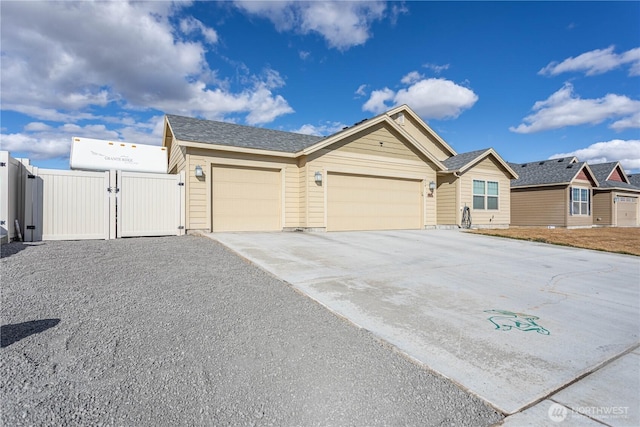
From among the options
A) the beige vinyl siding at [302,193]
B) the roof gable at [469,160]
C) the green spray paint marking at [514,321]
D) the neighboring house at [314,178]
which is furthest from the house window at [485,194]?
the green spray paint marking at [514,321]

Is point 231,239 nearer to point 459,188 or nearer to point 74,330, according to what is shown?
point 74,330

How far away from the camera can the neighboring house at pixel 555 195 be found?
18.9 metres

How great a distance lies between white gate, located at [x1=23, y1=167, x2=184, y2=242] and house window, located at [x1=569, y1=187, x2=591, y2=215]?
22.3 metres

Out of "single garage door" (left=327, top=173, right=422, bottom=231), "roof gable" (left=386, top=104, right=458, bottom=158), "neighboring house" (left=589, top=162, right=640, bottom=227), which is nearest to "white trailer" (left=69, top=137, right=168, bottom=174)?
"single garage door" (left=327, top=173, right=422, bottom=231)

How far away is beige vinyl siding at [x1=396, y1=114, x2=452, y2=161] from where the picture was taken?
16.3 meters

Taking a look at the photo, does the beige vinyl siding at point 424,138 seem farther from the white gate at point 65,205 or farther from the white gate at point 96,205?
the white gate at point 65,205

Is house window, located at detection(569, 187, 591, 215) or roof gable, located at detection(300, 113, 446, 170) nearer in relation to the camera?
roof gable, located at detection(300, 113, 446, 170)

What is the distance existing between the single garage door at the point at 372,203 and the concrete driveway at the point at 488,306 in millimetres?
3616

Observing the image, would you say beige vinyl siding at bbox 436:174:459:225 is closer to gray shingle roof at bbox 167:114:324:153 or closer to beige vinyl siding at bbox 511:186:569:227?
gray shingle roof at bbox 167:114:324:153

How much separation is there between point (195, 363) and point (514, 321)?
3.44 metres

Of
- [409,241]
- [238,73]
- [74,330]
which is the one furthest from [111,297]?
[238,73]

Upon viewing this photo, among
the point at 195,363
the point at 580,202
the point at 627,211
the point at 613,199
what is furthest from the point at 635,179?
the point at 195,363

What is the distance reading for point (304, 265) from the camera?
5.80 metres

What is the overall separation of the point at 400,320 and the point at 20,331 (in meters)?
3.57
